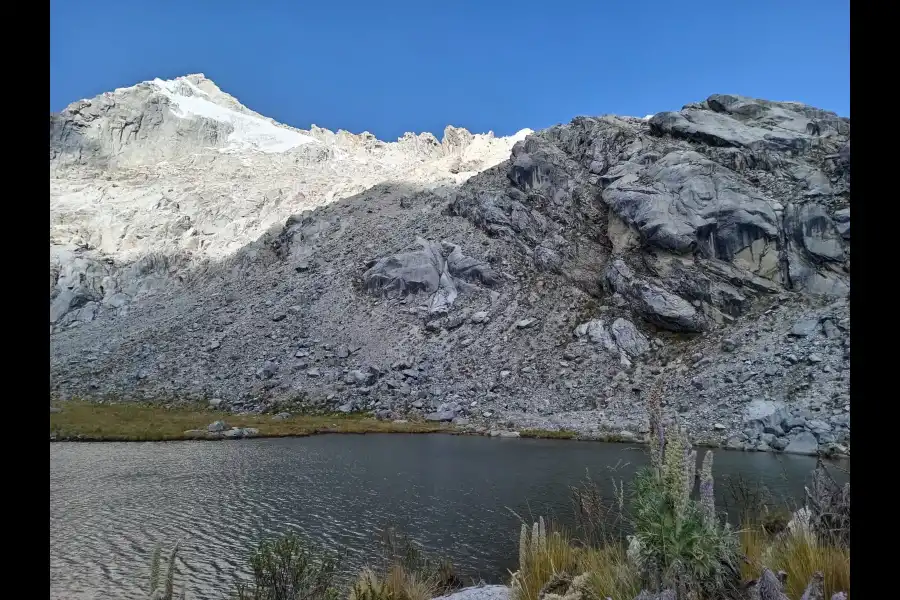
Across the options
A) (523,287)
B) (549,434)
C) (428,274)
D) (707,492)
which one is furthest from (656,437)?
(523,287)

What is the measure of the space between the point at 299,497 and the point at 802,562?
60.4 feet

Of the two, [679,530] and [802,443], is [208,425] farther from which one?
[679,530]

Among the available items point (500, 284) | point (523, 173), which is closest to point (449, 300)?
point (500, 284)

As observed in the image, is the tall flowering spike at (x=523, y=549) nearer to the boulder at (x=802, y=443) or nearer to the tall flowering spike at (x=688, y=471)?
the tall flowering spike at (x=688, y=471)

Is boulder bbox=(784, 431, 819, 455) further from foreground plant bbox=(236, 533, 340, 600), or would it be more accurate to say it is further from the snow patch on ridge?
the snow patch on ridge

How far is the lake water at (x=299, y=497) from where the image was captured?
45.6 feet

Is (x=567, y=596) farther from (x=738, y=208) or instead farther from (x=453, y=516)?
(x=738, y=208)

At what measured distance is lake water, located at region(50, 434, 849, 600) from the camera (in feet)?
45.6

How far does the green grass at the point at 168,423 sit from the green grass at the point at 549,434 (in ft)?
19.9

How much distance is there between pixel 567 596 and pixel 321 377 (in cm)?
4608

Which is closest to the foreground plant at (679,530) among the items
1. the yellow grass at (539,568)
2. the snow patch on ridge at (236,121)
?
the yellow grass at (539,568)

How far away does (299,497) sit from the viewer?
20984mm

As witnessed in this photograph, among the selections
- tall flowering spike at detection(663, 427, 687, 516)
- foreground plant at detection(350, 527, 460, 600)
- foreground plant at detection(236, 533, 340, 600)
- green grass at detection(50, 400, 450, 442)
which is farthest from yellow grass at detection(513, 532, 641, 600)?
green grass at detection(50, 400, 450, 442)
